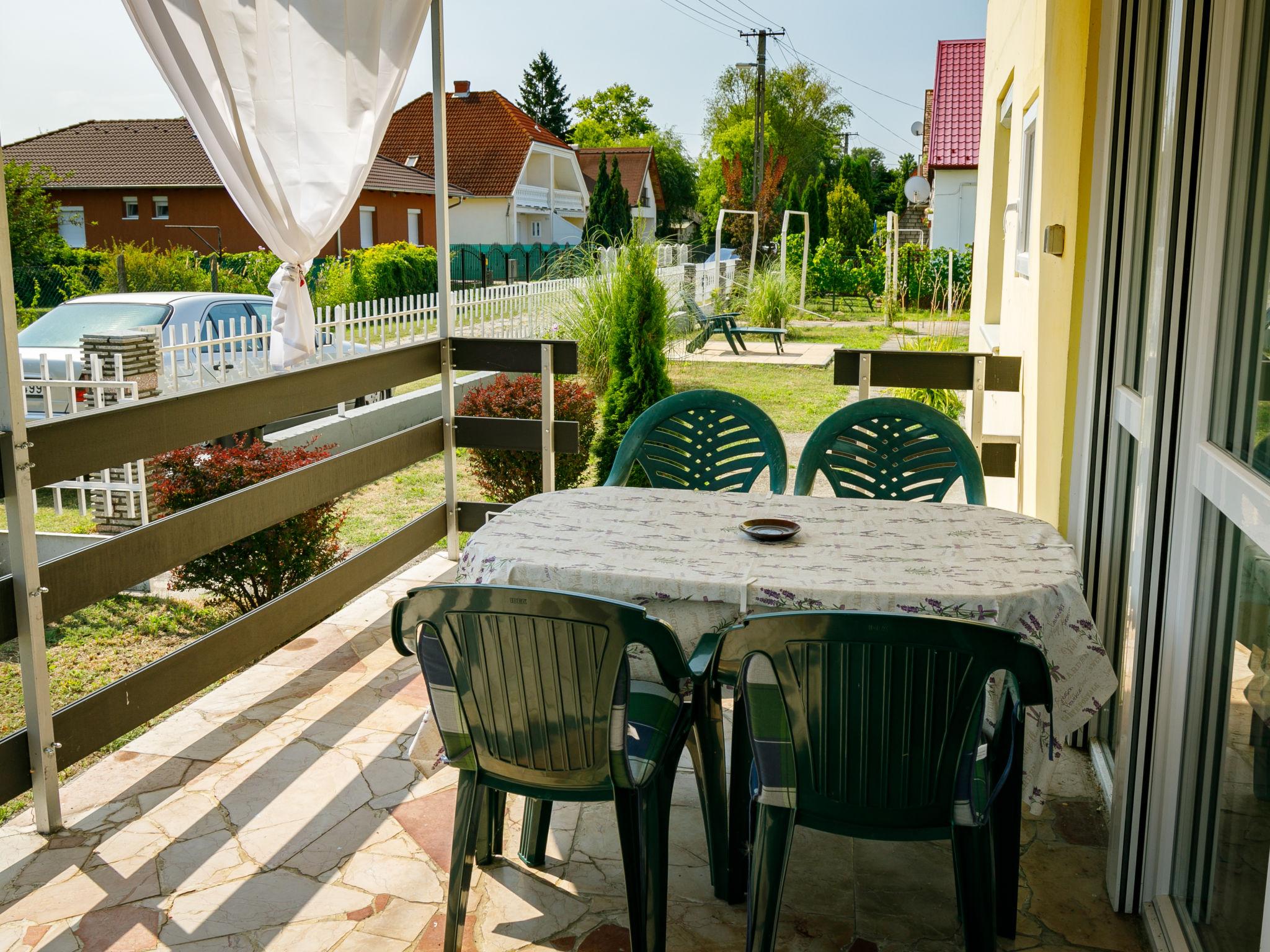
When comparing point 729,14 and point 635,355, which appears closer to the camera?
point 635,355

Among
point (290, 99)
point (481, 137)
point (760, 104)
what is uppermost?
point (760, 104)

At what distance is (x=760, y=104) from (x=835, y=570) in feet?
74.4

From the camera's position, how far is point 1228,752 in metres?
1.75

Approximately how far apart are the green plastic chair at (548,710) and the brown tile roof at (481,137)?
70.2 feet

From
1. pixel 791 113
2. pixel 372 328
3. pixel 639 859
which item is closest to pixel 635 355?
pixel 372 328

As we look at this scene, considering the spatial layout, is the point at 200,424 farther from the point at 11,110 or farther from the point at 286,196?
Result: the point at 11,110

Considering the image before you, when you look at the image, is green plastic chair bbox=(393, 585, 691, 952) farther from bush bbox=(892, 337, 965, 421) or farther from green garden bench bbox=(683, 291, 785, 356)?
green garden bench bbox=(683, 291, 785, 356)

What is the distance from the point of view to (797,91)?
36.1 meters

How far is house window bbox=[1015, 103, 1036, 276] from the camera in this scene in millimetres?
5328

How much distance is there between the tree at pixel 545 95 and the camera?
1634 inches

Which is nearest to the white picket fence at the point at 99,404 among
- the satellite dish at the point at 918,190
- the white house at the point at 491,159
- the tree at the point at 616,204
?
the satellite dish at the point at 918,190

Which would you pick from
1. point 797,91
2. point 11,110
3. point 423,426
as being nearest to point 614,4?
point 797,91

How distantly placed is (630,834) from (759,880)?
0.79 feet

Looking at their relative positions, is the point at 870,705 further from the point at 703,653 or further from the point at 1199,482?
the point at 1199,482
